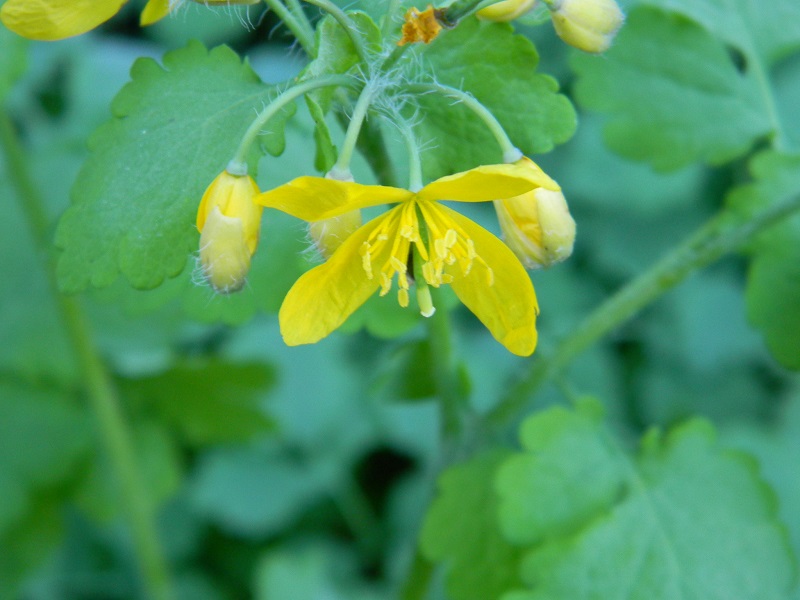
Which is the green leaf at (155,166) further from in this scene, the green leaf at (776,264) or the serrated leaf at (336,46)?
the green leaf at (776,264)

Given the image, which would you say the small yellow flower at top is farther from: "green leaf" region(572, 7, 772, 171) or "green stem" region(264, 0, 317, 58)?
"green leaf" region(572, 7, 772, 171)

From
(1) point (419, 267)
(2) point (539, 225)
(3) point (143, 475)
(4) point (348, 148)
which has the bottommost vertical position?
(3) point (143, 475)

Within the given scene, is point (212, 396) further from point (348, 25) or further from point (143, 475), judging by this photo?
point (348, 25)

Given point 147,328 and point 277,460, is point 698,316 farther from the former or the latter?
point 147,328

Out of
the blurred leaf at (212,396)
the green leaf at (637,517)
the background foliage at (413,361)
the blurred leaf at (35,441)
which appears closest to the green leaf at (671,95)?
the background foliage at (413,361)

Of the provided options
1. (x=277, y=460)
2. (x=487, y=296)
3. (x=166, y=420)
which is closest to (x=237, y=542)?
(x=277, y=460)

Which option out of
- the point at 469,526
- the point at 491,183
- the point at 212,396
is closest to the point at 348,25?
the point at 491,183
